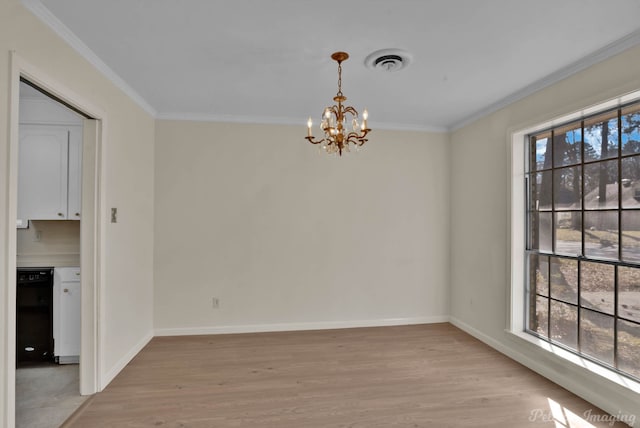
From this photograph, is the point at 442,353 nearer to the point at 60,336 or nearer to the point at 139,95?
the point at 60,336

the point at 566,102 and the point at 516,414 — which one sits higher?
the point at 566,102

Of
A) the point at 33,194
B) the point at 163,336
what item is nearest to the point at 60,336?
the point at 163,336

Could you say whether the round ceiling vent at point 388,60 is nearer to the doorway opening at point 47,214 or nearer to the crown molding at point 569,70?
the crown molding at point 569,70

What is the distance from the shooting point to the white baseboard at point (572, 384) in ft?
7.98

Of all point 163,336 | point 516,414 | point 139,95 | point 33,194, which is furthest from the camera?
point 163,336

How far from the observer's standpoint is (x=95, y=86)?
276 cm

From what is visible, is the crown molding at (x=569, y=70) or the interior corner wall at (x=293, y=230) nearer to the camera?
the crown molding at (x=569, y=70)

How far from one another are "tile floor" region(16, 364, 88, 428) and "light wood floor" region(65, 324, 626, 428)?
0.48 ft

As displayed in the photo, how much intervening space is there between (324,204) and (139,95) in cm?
237

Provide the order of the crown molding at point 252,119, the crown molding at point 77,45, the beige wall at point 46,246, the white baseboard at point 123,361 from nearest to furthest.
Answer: the crown molding at point 77,45, the white baseboard at point 123,361, the beige wall at point 46,246, the crown molding at point 252,119

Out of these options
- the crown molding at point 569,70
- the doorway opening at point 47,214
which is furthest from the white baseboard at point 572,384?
the doorway opening at point 47,214

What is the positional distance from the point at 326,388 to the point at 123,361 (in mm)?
1929

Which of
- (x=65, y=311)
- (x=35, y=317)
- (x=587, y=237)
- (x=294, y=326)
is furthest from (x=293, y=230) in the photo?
(x=587, y=237)

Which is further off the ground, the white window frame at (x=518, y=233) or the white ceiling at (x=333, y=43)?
the white ceiling at (x=333, y=43)
